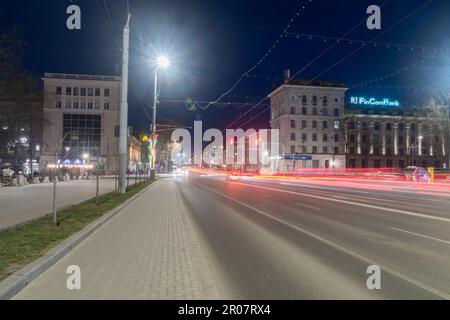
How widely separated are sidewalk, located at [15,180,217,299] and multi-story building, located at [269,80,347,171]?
276 feet

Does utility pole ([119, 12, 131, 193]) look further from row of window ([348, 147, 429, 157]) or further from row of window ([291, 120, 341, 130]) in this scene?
row of window ([348, 147, 429, 157])

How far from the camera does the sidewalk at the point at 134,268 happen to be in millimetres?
5781

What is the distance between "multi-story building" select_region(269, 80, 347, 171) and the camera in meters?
94.8

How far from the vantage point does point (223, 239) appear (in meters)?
10.4

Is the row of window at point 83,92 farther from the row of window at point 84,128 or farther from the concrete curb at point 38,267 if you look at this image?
the concrete curb at point 38,267

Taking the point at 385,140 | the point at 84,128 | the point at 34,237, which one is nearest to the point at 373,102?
the point at 385,140

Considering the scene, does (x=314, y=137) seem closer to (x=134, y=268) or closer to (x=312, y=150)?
(x=312, y=150)

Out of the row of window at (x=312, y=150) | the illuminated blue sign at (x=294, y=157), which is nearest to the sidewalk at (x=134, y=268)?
the illuminated blue sign at (x=294, y=157)

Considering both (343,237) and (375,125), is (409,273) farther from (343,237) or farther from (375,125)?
(375,125)

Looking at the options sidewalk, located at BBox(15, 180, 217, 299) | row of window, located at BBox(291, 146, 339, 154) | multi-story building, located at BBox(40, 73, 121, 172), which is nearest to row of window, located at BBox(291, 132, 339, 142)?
row of window, located at BBox(291, 146, 339, 154)

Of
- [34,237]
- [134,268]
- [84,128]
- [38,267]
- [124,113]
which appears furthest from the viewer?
[84,128]

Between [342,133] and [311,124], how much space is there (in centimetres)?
704

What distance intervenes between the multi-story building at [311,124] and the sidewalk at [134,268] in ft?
276

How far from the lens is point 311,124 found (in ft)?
317
